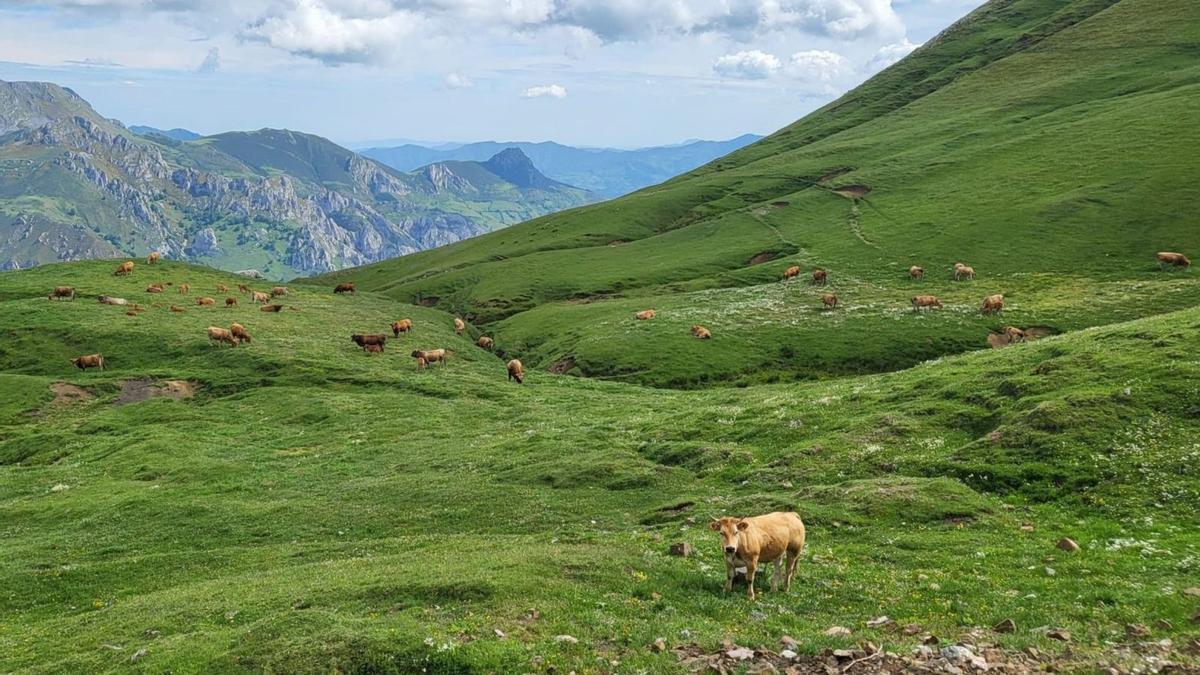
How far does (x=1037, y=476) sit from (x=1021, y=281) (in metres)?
61.4

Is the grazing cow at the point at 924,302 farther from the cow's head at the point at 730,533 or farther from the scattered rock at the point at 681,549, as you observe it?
the cow's head at the point at 730,533

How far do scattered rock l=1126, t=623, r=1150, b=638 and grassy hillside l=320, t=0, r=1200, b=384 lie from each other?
161 ft

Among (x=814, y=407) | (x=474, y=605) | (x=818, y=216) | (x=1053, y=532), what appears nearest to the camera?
(x=474, y=605)

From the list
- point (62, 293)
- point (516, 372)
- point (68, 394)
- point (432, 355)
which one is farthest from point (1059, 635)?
point (62, 293)

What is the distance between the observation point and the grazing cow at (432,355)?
235ft

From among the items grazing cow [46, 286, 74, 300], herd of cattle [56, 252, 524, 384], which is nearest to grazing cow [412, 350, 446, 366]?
herd of cattle [56, 252, 524, 384]

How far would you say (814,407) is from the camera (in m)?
39.5

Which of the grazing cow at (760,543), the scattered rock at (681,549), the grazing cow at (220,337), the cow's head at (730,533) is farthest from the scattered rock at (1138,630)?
the grazing cow at (220,337)

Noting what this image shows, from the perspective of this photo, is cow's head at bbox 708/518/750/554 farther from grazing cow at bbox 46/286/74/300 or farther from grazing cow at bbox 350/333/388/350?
grazing cow at bbox 46/286/74/300

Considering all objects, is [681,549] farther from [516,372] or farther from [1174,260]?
[1174,260]

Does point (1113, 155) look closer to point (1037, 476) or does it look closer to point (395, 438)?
point (1037, 476)

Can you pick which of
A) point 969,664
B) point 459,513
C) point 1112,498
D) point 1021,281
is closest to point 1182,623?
point 969,664

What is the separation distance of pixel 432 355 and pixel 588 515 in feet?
152

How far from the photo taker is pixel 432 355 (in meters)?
72.4
